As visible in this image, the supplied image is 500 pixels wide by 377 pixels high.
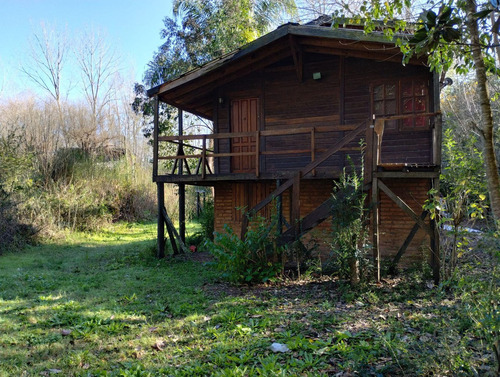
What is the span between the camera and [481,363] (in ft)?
10.9

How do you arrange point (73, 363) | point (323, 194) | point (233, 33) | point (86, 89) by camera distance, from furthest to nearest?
point (86, 89), point (233, 33), point (323, 194), point (73, 363)

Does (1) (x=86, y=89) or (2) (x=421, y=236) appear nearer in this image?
(2) (x=421, y=236)

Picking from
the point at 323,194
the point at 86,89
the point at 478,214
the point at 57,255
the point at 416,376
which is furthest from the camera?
the point at 86,89

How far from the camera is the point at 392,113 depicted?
974 cm

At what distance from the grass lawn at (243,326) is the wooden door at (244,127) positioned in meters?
4.00

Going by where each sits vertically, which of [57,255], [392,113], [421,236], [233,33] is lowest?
[57,255]

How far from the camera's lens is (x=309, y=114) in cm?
1051

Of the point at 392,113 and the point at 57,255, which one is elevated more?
the point at 392,113

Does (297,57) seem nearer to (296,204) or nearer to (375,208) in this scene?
(296,204)

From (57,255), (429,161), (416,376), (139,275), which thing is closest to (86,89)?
(57,255)

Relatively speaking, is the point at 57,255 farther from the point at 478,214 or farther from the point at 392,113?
the point at 478,214

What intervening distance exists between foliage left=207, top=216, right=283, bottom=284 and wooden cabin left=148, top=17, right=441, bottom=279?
2.34 feet

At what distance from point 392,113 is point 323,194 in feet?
8.81

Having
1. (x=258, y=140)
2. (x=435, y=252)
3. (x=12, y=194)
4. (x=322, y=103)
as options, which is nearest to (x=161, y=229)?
(x=258, y=140)
